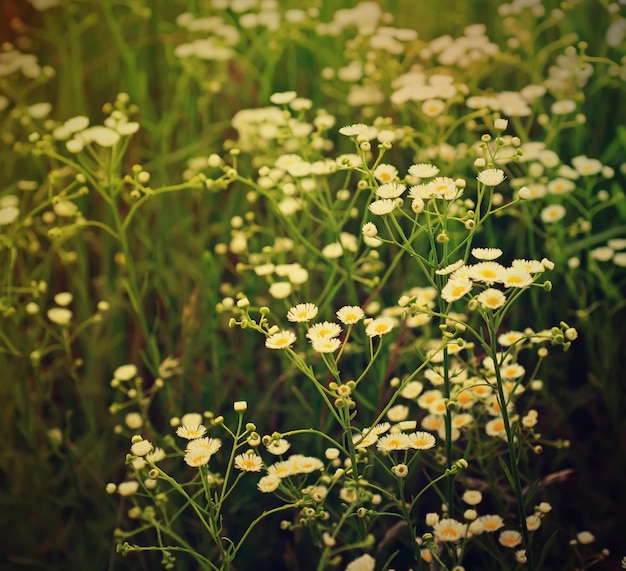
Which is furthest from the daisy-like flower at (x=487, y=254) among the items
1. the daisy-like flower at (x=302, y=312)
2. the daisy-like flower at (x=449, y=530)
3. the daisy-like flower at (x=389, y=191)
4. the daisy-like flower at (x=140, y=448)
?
the daisy-like flower at (x=140, y=448)

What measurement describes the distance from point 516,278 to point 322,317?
0.58m

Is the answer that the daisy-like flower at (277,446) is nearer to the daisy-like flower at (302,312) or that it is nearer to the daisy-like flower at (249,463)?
the daisy-like flower at (249,463)

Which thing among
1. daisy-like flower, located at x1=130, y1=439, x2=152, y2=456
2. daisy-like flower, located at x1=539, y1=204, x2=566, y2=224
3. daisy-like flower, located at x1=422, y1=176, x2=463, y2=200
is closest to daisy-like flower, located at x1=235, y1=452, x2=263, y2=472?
daisy-like flower, located at x1=130, y1=439, x2=152, y2=456

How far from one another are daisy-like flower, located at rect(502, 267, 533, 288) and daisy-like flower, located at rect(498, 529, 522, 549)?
40cm

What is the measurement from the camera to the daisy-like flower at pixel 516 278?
872mm

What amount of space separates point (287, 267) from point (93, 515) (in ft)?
2.05

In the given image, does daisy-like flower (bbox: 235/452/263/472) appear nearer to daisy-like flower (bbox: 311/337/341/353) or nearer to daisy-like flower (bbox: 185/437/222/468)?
daisy-like flower (bbox: 185/437/222/468)

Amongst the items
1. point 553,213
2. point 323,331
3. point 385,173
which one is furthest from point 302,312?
point 553,213

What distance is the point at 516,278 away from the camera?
2.90 ft

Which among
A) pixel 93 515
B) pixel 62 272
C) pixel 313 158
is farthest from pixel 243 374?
pixel 62 272

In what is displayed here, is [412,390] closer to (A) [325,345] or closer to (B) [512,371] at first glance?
(B) [512,371]

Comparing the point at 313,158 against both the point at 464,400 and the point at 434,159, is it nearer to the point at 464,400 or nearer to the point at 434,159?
the point at 434,159

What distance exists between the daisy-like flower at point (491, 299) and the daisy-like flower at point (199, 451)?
1.27 feet

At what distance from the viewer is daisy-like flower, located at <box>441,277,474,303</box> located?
2.92 ft
